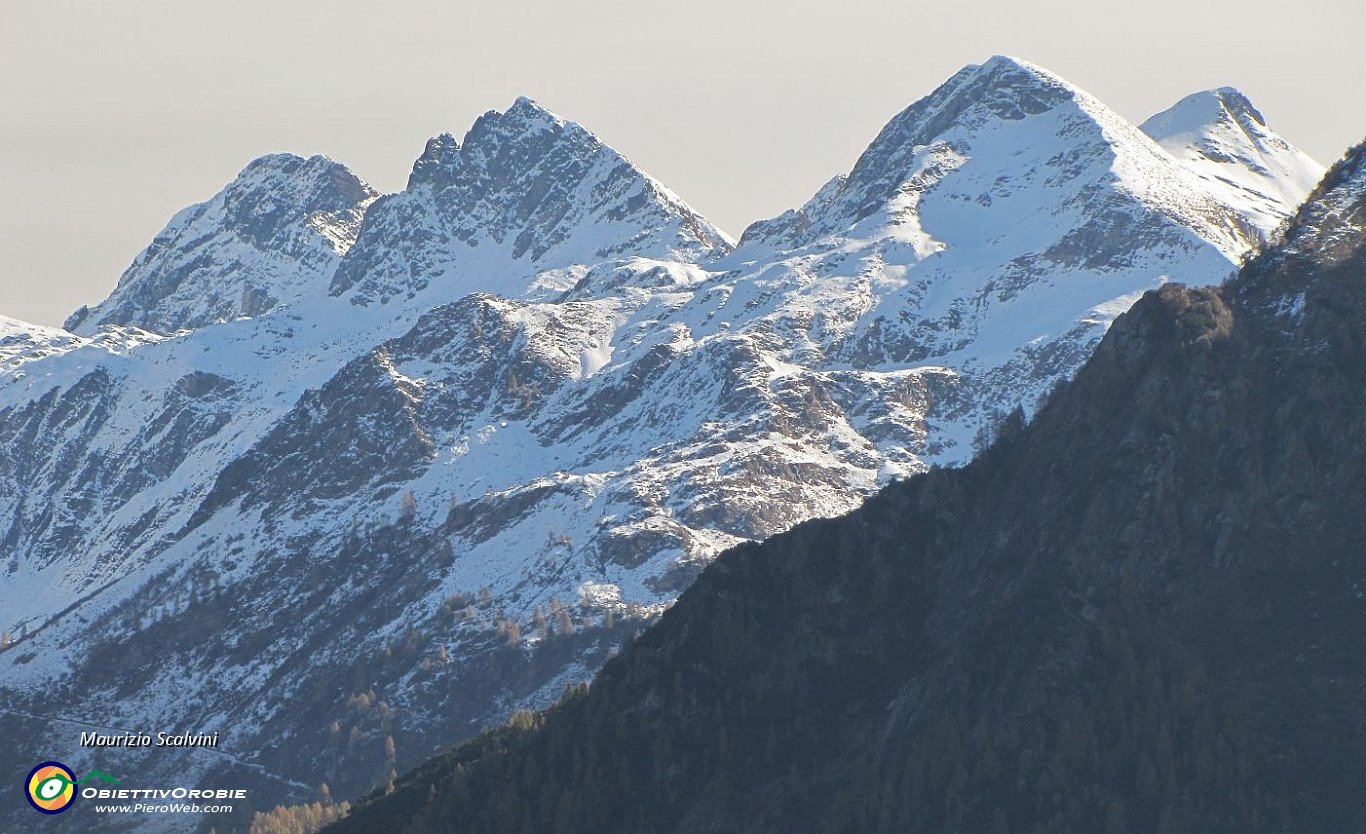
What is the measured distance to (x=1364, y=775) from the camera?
199875 mm

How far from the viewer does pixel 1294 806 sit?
199 metres

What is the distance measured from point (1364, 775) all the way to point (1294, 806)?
535cm

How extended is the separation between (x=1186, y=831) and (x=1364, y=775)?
493 inches

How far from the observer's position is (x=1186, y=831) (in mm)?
198875

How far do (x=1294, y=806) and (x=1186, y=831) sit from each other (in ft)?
23.9
